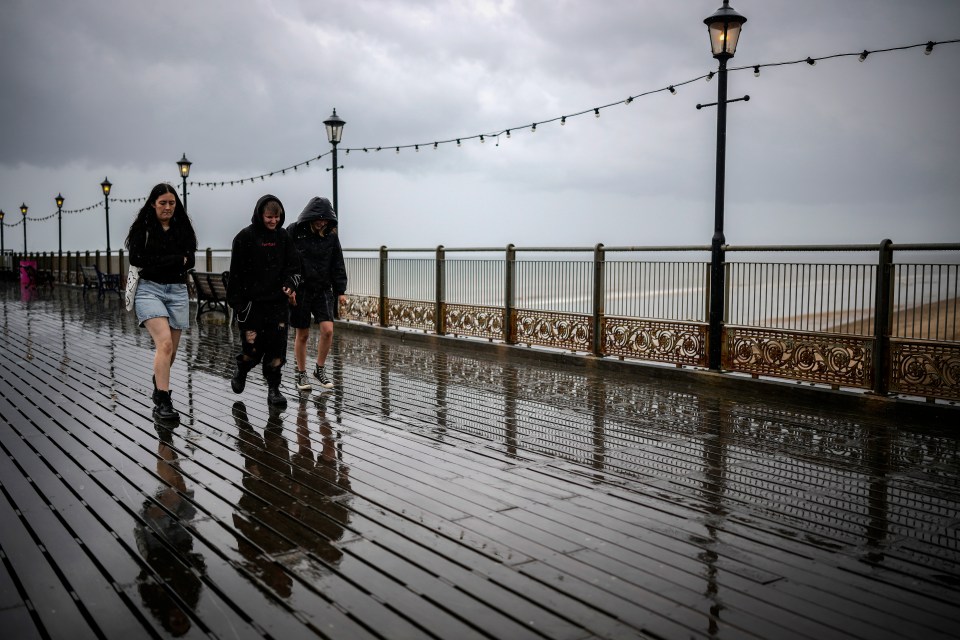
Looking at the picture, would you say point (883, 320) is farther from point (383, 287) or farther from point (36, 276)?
point (36, 276)

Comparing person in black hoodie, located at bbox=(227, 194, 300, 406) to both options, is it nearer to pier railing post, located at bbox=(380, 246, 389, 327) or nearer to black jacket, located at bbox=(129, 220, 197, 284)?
black jacket, located at bbox=(129, 220, 197, 284)

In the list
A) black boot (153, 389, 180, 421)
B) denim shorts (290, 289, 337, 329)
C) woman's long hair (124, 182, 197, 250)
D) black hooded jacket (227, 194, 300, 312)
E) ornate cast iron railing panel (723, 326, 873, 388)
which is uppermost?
woman's long hair (124, 182, 197, 250)

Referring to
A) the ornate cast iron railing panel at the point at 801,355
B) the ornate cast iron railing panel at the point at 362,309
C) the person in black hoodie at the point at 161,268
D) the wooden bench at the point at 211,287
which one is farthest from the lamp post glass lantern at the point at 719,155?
the wooden bench at the point at 211,287

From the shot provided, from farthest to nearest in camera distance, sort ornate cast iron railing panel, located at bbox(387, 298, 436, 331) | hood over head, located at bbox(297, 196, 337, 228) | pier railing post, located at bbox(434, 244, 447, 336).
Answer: ornate cast iron railing panel, located at bbox(387, 298, 436, 331) < pier railing post, located at bbox(434, 244, 447, 336) < hood over head, located at bbox(297, 196, 337, 228)

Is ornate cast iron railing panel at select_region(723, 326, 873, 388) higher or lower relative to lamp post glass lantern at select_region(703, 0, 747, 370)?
lower

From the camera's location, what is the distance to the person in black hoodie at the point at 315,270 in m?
8.11

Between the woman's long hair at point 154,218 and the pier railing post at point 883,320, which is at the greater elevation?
the woman's long hair at point 154,218

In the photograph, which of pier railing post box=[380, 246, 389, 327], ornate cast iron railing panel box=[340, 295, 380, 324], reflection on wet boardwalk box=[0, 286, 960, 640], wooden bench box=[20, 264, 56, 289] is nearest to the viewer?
reflection on wet boardwalk box=[0, 286, 960, 640]

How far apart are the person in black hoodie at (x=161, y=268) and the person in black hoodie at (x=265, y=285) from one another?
1.50ft

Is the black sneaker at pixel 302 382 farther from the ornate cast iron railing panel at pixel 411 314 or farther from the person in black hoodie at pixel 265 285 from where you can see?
the ornate cast iron railing panel at pixel 411 314

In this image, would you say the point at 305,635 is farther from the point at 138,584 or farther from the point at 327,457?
the point at 327,457

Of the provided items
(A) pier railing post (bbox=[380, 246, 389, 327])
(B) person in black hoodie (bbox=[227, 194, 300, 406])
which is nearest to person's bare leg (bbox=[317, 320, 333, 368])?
(B) person in black hoodie (bbox=[227, 194, 300, 406])

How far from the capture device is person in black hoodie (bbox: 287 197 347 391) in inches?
319

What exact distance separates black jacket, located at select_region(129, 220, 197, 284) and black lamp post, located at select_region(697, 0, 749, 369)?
5425 millimetres
